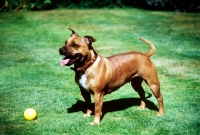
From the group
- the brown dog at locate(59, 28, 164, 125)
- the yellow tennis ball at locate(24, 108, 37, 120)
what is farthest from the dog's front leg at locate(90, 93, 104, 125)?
the yellow tennis ball at locate(24, 108, 37, 120)

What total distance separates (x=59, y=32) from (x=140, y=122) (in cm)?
1086

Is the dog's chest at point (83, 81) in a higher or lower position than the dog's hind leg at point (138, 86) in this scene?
higher

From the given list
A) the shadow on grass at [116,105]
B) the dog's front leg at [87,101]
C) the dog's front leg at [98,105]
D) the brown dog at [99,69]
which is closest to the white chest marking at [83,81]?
the brown dog at [99,69]

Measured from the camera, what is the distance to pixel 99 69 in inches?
237

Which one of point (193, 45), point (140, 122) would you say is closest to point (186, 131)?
point (140, 122)

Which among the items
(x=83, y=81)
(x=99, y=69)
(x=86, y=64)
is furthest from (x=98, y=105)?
(x=86, y=64)

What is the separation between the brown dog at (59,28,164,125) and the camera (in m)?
5.84

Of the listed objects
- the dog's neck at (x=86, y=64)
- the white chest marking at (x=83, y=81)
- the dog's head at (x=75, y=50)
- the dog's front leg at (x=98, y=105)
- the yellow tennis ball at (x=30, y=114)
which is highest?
the dog's head at (x=75, y=50)

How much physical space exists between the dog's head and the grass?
4.25 ft

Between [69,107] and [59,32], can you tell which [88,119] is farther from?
[59,32]

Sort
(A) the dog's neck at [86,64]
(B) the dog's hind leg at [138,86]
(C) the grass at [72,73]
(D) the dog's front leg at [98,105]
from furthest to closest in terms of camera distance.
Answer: (B) the dog's hind leg at [138,86] < (C) the grass at [72,73] < (D) the dog's front leg at [98,105] < (A) the dog's neck at [86,64]

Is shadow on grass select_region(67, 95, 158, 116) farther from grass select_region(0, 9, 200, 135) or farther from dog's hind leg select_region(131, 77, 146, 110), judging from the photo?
dog's hind leg select_region(131, 77, 146, 110)

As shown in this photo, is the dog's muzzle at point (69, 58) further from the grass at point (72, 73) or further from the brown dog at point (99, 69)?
the grass at point (72, 73)

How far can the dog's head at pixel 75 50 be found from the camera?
18.9 feet
